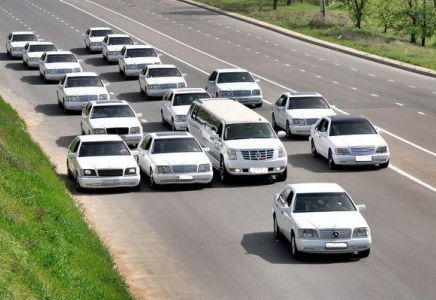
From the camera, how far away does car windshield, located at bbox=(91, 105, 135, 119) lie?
3981 centimetres

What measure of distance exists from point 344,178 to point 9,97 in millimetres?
22640

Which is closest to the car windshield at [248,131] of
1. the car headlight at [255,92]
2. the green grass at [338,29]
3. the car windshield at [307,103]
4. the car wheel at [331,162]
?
the car wheel at [331,162]

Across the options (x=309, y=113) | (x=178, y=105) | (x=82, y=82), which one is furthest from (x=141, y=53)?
(x=309, y=113)

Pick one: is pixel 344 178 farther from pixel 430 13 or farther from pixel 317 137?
pixel 430 13

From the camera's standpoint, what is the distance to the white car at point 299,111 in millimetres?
40188

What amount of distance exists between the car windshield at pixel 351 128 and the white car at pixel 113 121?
6760 mm

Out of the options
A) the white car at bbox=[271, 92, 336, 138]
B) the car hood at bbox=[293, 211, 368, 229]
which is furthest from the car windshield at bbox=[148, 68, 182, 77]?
the car hood at bbox=[293, 211, 368, 229]

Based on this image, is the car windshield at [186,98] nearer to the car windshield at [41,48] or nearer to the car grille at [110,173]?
the car grille at [110,173]

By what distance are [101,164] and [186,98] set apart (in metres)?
11.2

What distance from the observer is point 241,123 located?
34.2 meters

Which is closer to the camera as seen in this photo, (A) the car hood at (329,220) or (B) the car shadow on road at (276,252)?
(A) the car hood at (329,220)

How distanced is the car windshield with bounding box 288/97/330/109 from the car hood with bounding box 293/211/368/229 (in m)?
16.9

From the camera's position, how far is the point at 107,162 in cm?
3222

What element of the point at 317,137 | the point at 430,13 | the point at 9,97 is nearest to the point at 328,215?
the point at 317,137
